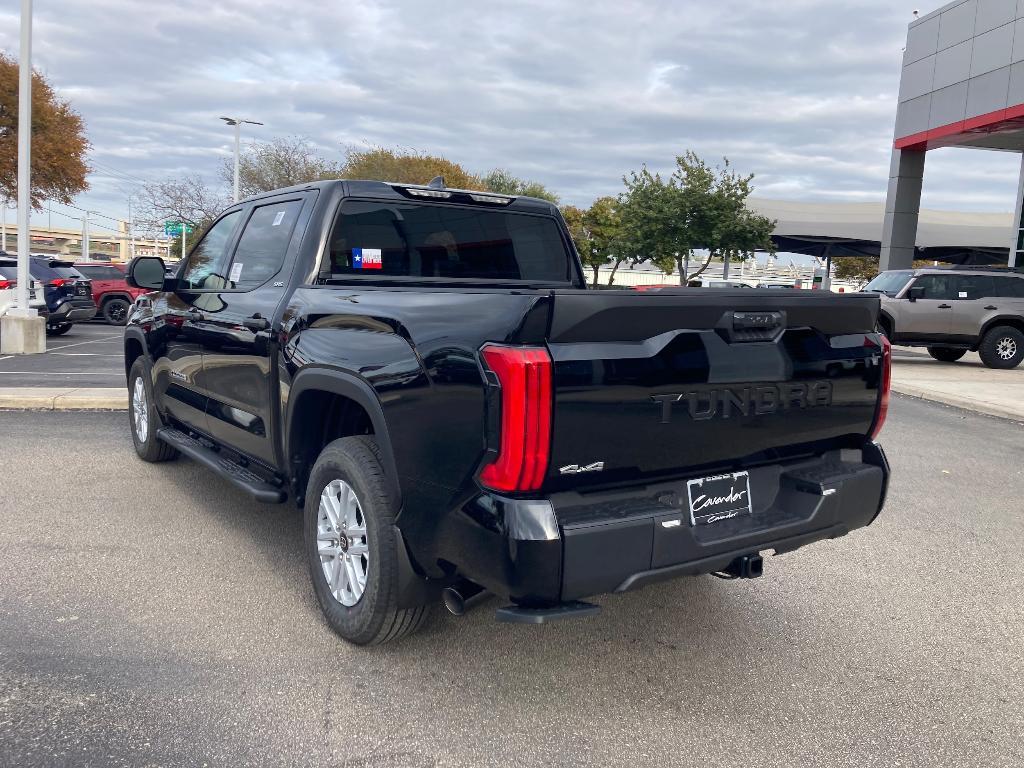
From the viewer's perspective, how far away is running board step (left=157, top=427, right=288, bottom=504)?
4.13 metres

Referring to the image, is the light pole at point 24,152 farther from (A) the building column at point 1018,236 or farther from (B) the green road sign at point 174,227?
(B) the green road sign at point 174,227

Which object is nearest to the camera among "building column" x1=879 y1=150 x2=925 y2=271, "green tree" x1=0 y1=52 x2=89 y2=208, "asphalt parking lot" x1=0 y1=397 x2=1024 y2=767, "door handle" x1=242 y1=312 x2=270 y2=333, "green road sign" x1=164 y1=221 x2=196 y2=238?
"asphalt parking lot" x1=0 y1=397 x2=1024 y2=767

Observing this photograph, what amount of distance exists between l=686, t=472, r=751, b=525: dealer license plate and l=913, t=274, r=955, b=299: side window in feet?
48.9

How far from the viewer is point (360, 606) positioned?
3.33m

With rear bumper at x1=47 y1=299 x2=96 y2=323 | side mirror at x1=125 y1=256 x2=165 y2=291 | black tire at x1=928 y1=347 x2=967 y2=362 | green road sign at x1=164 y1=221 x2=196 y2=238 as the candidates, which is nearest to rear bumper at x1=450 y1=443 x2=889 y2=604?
side mirror at x1=125 y1=256 x2=165 y2=291

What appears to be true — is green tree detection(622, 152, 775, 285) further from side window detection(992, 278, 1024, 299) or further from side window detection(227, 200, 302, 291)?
side window detection(227, 200, 302, 291)

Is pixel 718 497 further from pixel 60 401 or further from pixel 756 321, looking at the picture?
pixel 60 401

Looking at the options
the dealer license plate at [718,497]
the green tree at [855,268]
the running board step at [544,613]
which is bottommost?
the running board step at [544,613]

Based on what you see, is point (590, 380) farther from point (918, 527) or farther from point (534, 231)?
point (918, 527)

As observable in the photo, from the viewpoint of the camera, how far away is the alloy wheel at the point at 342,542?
3387mm

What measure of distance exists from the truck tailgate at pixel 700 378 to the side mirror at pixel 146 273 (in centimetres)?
395

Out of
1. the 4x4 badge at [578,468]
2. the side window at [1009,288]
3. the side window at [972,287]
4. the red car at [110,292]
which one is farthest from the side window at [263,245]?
the red car at [110,292]

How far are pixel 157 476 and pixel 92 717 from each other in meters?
3.44

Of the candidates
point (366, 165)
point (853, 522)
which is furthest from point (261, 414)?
point (366, 165)
